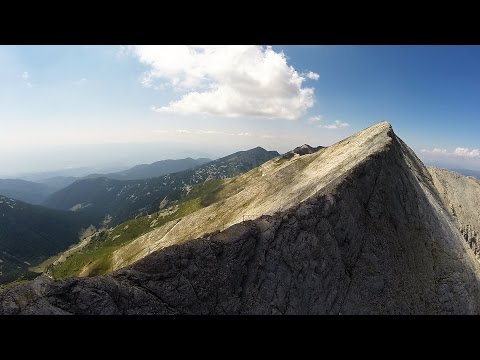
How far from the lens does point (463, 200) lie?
98.1 m

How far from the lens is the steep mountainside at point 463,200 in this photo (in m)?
88.4

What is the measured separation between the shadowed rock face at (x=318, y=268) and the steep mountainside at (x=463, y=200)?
111ft

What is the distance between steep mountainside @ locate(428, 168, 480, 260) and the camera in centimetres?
8844

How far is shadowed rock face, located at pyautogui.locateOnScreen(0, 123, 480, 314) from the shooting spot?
25.0m

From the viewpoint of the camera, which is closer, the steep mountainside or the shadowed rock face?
the shadowed rock face

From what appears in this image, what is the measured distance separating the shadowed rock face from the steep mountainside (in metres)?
33.8

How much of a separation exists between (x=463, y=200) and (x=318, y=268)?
82.2m
